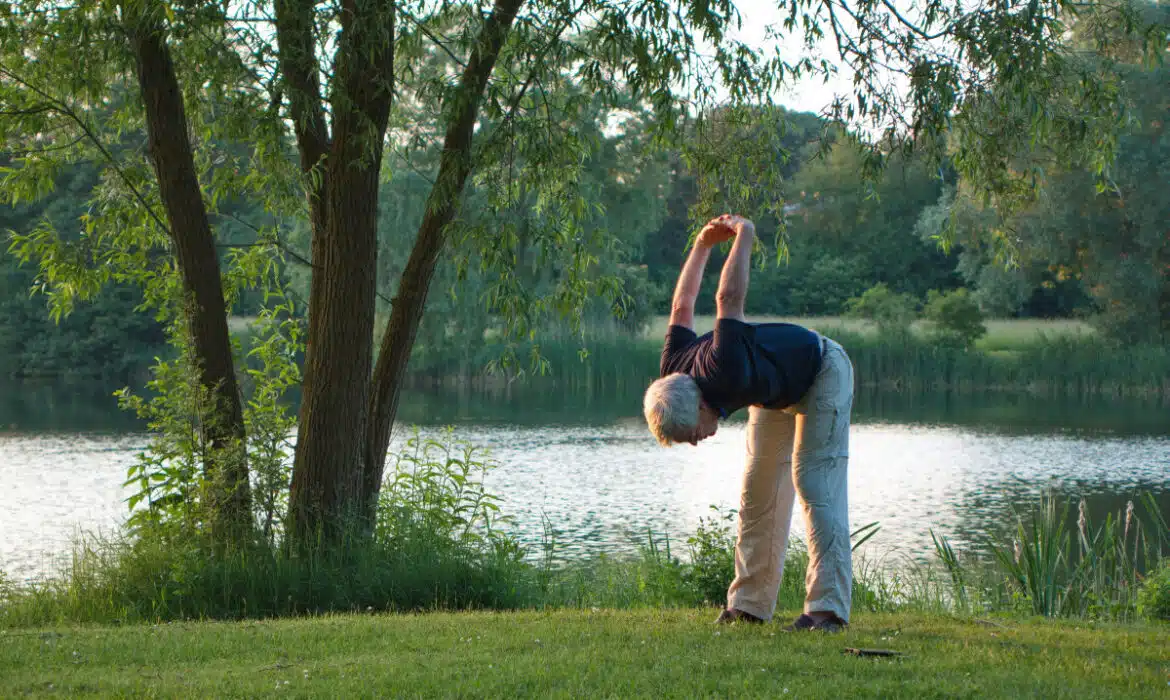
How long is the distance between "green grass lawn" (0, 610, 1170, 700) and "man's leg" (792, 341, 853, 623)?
294mm

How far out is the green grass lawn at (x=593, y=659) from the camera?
Answer: 4.16 metres

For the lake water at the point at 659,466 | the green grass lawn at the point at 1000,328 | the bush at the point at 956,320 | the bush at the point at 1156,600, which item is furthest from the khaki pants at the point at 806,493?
the bush at the point at 956,320

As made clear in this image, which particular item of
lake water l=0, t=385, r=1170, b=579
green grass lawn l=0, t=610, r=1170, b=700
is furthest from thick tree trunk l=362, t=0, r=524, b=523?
green grass lawn l=0, t=610, r=1170, b=700

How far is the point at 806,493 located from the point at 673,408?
0.79 meters

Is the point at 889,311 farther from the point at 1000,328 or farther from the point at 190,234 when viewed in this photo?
the point at 190,234

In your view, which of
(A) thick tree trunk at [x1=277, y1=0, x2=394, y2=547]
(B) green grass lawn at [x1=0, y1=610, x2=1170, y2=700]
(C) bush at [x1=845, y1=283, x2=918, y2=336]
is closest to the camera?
(B) green grass lawn at [x1=0, y1=610, x2=1170, y2=700]

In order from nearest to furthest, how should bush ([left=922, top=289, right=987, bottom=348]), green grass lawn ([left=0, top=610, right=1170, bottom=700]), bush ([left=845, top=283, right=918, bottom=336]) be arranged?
green grass lawn ([left=0, top=610, right=1170, bottom=700]), bush ([left=845, top=283, right=918, bottom=336]), bush ([left=922, top=289, right=987, bottom=348])

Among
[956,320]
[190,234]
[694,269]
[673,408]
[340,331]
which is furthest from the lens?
[956,320]

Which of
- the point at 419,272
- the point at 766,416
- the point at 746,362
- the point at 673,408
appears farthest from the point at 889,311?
the point at 673,408

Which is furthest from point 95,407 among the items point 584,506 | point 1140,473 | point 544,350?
point 1140,473

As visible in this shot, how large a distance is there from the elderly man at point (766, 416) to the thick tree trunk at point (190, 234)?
4.16 m

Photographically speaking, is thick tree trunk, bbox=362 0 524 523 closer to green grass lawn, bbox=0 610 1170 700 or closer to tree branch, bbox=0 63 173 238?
tree branch, bbox=0 63 173 238

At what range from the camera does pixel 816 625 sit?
5.04 meters

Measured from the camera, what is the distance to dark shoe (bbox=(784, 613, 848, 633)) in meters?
5.03
